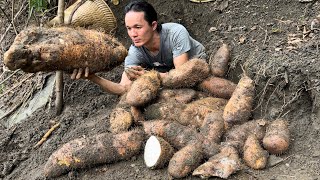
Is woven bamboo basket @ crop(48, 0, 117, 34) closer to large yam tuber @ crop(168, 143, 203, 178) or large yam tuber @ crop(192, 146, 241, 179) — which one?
large yam tuber @ crop(168, 143, 203, 178)

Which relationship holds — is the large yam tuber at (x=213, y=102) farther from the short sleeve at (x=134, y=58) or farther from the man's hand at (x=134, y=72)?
the short sleeve at (x=134, y=58)

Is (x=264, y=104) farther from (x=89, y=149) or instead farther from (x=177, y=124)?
(x=89, y=149)

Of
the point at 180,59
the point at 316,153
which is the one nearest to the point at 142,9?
the point at 180,59

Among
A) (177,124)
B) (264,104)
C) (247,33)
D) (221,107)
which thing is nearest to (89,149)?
(177,124)

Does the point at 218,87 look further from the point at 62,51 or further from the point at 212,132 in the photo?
the point at 62,51

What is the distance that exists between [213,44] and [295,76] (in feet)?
3.66

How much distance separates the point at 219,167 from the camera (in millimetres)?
2537

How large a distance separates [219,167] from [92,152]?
2.88ft

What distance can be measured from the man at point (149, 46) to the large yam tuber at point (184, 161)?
84cm

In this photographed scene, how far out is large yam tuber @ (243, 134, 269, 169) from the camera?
2.64 meters

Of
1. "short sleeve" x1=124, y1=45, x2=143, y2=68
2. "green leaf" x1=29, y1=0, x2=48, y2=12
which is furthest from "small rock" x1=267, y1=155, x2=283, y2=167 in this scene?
"green leaf" x1=29, y1=0, x2=48, y2=12

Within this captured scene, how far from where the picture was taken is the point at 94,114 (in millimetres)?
3488

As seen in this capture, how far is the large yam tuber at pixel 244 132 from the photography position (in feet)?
9.30

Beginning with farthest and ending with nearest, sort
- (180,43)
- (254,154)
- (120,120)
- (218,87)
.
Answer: (180,43) → (218,87) → (120,120) → (254,154)
